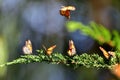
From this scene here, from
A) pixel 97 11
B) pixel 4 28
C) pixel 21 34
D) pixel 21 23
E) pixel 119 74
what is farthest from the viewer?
pixel 21 23

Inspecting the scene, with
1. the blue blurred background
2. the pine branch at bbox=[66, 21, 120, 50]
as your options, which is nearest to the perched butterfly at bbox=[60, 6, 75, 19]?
the pine branch at bbox=[66, 21, 120, 50]

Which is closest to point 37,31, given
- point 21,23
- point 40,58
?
point 21,23

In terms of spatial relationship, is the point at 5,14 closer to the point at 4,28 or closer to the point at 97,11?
the point at 4,28

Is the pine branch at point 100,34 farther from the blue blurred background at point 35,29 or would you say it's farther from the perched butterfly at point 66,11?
the blue blurred background at point 35,29

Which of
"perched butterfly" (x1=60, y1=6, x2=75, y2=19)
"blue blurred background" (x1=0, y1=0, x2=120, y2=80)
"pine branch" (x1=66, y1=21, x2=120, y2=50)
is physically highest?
"perched butterfly" (x1=60, y1=6, x2=75, y2=19)

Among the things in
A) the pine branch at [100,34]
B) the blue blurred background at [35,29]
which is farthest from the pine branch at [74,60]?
the blue blurred background at [35,29]

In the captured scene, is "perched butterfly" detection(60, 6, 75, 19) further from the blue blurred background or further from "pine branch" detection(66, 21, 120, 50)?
the blue blurred background

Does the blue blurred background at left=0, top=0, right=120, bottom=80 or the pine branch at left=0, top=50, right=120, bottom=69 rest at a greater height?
the pine branch at left=0, top=50, right=120, bottom=69

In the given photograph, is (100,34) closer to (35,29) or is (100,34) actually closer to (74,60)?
(74,60)
